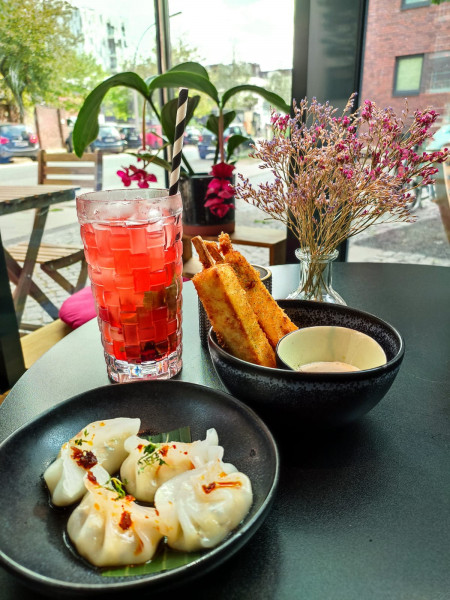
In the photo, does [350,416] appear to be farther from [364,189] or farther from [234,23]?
[234,23]

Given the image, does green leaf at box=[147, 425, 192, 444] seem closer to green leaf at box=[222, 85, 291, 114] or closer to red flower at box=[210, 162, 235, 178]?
red flower at box=[210, 162, 235, 178]

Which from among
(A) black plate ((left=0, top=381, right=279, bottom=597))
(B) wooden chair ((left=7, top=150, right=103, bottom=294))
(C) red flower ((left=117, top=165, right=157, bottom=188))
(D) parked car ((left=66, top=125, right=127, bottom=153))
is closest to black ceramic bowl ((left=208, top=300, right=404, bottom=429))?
(A) black plate ((left=0, top=381, right=279, bottom=597))

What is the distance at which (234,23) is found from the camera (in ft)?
9.96

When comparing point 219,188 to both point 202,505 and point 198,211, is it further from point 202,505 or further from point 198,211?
point 202,505

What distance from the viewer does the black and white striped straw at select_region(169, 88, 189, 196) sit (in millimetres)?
857

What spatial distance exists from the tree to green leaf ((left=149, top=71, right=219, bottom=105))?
1047 mm

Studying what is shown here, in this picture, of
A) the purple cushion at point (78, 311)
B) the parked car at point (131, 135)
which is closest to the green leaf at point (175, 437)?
the purple cushion at point (78, 311)

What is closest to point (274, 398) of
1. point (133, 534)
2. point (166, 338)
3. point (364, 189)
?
point (133, 534)

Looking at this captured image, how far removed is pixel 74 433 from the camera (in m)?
0.61

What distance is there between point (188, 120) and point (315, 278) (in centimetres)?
144

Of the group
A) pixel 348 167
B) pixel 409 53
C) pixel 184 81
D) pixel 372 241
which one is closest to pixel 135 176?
pixel 184 81

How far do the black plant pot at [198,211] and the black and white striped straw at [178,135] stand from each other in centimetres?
148

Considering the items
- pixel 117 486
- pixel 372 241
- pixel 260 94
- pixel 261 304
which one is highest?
pixel 260 94

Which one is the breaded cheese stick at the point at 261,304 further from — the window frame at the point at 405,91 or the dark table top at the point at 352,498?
the window frame at the point at 405,91
